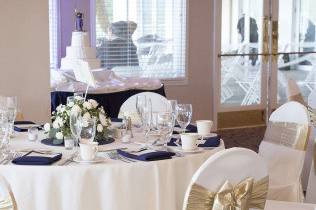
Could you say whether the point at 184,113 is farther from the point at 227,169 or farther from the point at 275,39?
the point at 275,39

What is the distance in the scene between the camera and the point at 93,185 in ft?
7.78

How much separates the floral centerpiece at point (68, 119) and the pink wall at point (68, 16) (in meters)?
4.53

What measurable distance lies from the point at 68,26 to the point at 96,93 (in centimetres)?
179

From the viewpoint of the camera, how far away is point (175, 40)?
7699 mm

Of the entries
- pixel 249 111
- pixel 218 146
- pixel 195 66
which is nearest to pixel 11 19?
pixel 218 146

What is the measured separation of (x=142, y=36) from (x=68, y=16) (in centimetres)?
101

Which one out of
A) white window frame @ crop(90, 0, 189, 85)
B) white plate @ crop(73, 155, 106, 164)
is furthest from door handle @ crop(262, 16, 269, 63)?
white plate @ crop(73, 155, 106, 164)

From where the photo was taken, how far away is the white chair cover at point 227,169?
203cm

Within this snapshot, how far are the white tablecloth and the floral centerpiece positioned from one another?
15.1 inches

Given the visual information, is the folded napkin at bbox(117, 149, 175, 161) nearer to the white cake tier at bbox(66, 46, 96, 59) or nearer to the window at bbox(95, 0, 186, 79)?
the white cake tier at bbox(66, 46, 96, 59)

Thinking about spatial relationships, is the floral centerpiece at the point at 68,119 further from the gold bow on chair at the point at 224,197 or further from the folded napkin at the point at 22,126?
the gold bow on chair at the point at 224,197

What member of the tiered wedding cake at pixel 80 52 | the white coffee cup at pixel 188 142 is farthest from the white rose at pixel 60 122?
the tiered wedding cake at pixel 80 52

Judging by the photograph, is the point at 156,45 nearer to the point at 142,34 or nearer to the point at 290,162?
the point at 142,34

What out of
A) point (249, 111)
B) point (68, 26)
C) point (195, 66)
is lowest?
point (249, 111)
